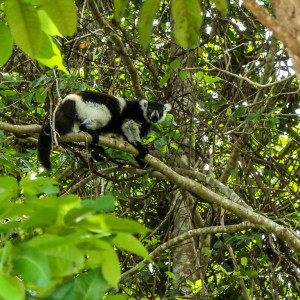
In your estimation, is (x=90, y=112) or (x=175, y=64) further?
(x=90, y=112)

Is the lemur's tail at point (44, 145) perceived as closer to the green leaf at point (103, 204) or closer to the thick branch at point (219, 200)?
the thick branch at point (219, 200)

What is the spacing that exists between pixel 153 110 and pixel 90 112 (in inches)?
33.4

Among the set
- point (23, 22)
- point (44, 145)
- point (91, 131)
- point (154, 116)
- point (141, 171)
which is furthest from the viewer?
point (154, 116)

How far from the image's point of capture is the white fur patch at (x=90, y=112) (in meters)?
6.35

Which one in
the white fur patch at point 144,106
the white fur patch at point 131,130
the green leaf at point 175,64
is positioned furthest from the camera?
the white fur patch at point 131,130

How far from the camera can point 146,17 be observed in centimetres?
160

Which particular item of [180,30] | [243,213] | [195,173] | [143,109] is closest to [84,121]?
[143,109]

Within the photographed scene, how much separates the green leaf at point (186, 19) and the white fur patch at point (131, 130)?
203 inches

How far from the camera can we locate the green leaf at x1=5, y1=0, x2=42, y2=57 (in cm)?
141

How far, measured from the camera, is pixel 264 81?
5.63m

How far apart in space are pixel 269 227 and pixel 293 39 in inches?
142

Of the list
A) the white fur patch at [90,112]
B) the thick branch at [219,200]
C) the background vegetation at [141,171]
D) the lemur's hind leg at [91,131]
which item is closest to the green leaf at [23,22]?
the background vegetation at [141,171]

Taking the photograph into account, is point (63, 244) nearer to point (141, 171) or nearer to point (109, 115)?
point (141, 171)

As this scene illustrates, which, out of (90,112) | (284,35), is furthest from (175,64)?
(284,35)
